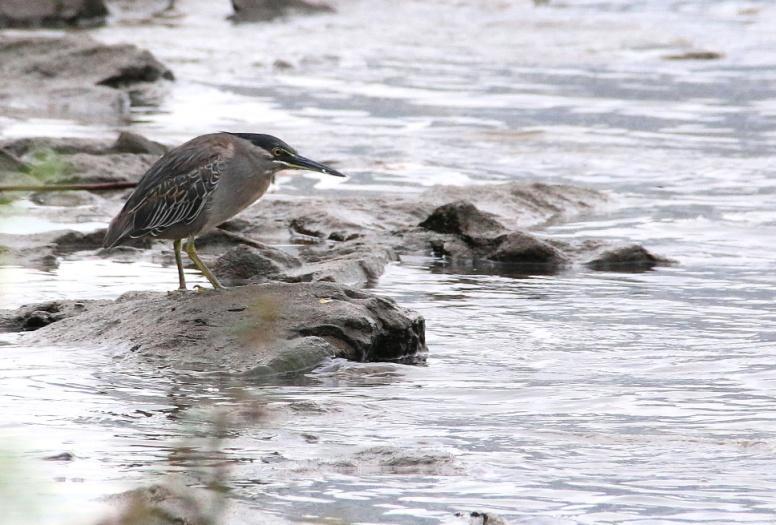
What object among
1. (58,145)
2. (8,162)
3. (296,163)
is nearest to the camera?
(296,163)

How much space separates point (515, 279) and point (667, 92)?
9.63 m

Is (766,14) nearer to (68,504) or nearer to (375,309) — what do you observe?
(375,309)

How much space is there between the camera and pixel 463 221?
10.1 metres

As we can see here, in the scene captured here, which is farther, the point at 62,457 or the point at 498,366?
the point at 498,366

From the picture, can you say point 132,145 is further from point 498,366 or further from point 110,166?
point 498,366

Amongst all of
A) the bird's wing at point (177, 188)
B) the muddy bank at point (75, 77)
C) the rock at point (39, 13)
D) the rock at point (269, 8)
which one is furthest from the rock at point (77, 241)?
the rock at point (269, 8)

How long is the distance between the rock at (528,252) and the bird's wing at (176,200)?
103 inches

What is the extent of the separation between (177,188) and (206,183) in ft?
0.51

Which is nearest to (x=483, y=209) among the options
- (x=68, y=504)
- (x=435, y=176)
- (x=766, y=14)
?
(x=435, y=176)

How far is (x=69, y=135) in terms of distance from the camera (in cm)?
1360

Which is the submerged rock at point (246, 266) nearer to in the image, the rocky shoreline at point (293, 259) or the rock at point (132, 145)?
the rocky shoreline at point (293, 259)

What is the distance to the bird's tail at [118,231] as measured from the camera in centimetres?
787

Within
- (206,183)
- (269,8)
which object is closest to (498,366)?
(206,183)

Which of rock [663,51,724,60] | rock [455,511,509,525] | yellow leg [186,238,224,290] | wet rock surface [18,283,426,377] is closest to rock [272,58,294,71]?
rock [663,51,724,60]
